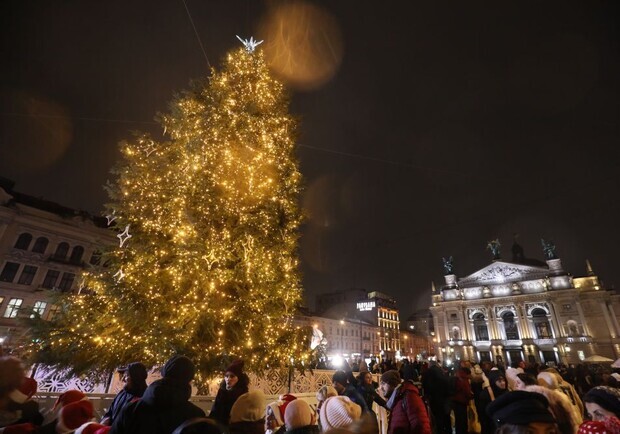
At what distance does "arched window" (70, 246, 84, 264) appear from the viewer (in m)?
28.8

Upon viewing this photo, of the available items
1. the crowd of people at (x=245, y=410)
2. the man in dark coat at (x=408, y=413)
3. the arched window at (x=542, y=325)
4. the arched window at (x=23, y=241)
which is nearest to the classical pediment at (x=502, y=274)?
the arched window at (x=542, y=325)

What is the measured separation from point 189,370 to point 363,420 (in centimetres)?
201

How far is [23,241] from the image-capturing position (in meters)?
26.1

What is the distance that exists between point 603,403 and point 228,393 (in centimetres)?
474

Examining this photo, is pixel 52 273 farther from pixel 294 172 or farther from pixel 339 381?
pixel 339 381

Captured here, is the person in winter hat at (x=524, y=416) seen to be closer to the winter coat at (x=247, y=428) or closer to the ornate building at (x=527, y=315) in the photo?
the winter coat at (x=247, y=428)

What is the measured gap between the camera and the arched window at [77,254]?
28756 millimetres

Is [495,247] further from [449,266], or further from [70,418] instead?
[70,418]

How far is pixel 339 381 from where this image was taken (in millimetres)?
6215

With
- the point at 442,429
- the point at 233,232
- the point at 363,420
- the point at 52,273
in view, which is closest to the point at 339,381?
the point at 442,429

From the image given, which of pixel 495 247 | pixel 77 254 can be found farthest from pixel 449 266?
pixel 77 254

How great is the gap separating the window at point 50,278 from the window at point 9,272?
2215 mm

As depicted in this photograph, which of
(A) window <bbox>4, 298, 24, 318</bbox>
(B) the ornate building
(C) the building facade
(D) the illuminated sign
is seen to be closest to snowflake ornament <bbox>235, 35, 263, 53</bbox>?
(C) the building facade

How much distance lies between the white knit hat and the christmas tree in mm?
4006
